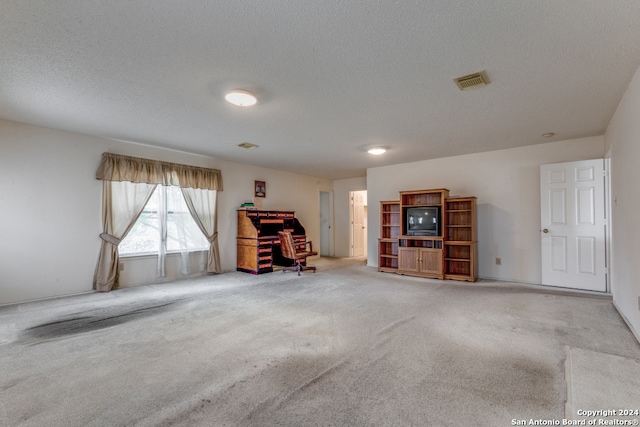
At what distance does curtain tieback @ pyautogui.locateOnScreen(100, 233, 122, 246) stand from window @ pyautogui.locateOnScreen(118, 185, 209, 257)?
0.13 meters

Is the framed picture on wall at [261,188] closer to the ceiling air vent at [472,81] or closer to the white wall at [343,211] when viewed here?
the white wall at [343,211]

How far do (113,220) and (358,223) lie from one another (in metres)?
6.01

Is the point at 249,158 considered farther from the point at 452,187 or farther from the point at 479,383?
the point at 479,383

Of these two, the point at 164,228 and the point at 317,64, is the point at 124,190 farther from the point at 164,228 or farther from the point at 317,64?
the point at 317,64

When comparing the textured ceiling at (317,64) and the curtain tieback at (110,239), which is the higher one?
the textured ceiling at (317,64)

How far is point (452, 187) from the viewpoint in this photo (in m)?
5.80

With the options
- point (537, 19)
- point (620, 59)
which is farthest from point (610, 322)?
point (537, 19)

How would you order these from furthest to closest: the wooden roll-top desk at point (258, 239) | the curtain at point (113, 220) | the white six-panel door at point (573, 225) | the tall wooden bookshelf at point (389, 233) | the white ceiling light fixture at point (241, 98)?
1. the tall wooden bookshelf at point (389, 233)
2. the wooden roll-top desk at point (258, 239)
3. the curtain at point (113, 220)
4. the white six-panel door at point (573, 225)
5. the white ceiling light fixture at point (241, 98)

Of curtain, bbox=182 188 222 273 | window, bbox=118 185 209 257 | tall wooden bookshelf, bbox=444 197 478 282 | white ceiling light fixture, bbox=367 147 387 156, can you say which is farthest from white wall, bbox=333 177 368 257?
window, bbox=118 185 209 257

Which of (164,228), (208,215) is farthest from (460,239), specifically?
(164,228)

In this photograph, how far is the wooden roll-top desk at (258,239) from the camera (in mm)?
5906

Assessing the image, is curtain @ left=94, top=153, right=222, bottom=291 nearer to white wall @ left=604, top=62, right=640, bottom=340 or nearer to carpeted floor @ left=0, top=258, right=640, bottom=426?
carpeted floor @ left=0, top=258, right=640, bottom=426

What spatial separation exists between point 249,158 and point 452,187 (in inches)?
162

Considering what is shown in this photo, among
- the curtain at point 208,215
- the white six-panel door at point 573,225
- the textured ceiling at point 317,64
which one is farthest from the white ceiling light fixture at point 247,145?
the white six-panel door at point 573,225
